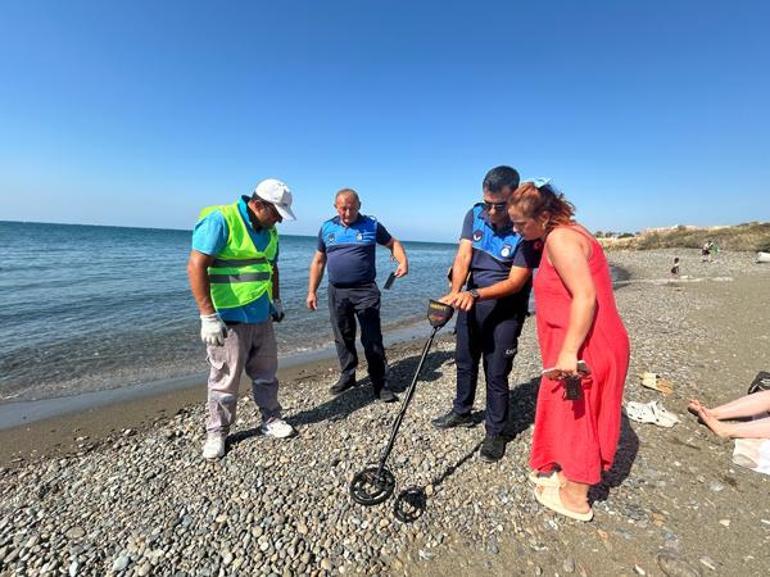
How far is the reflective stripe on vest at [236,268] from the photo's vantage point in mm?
3613

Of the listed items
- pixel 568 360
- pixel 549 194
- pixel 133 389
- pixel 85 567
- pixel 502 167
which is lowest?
pixel 133 389

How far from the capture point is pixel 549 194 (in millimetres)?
2754

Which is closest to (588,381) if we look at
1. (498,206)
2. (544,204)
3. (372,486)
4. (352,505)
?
(544,204)

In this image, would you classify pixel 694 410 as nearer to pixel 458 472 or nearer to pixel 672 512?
pixel 672 512

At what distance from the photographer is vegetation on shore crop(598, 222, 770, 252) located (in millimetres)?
39812

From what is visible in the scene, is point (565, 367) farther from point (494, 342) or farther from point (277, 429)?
point (277, 429)

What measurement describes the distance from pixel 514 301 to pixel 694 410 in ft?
10.4

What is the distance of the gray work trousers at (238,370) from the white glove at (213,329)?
11 centimetres

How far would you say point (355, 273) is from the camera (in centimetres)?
520

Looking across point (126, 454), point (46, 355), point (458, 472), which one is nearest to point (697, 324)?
point (458, 472)

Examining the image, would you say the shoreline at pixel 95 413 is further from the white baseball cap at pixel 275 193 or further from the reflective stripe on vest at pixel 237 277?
the white baseball cap at pixel 275 193

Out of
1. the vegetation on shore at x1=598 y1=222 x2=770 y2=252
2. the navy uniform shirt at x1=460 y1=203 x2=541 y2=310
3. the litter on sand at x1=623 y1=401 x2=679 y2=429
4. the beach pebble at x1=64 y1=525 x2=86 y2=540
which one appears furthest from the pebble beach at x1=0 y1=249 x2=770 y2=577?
the vegetation on shore at x1=598 y1=222 x2=770 y2=252

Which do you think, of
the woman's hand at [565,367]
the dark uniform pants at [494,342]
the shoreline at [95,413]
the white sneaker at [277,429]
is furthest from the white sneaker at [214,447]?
the woman's hand at [565,367]

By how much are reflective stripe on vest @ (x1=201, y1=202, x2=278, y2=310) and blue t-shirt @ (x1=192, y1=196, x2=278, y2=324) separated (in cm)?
4
